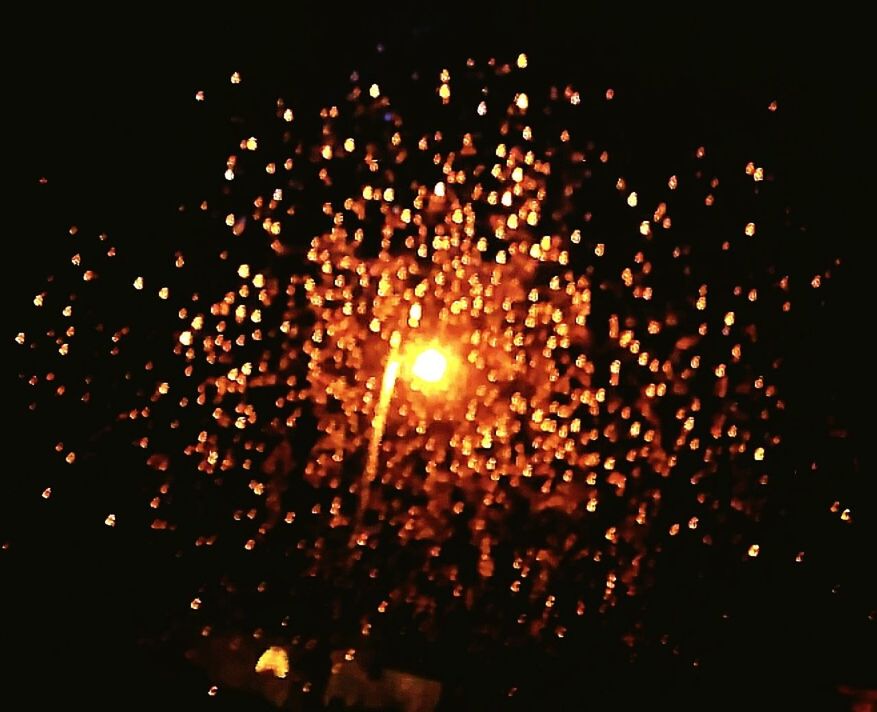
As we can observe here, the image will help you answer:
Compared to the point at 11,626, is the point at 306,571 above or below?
above

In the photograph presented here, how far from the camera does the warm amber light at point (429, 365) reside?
26.4 feet

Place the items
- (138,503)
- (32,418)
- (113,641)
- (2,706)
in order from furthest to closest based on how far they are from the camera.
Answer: (138,503) < (32,418) < (113,641) < (2,706)

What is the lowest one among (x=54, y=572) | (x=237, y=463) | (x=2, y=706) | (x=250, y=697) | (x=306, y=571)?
(x=2, y=706)

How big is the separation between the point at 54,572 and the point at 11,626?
1228 mm

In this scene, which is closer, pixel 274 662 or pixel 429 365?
pixel 429 365

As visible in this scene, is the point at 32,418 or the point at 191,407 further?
the point at 191,407

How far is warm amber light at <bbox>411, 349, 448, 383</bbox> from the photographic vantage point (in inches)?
317

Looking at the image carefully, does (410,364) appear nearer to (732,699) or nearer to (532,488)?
(532,488)

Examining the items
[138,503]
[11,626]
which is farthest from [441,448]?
[11,626]

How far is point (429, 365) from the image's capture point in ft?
26.4

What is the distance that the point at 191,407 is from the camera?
994 cm

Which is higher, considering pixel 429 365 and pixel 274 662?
pixel 429 365

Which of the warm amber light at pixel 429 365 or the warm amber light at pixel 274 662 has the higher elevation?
the warm amber light at pixel 429 365

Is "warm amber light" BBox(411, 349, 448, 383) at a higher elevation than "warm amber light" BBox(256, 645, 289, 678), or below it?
higher
